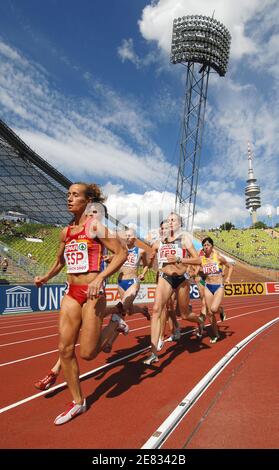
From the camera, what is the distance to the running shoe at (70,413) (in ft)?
10.3

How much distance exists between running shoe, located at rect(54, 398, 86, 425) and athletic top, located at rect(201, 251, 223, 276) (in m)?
5.42

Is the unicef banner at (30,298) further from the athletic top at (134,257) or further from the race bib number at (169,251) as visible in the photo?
the race bib number at (169,251)

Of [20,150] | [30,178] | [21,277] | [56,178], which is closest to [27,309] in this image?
[21,277]

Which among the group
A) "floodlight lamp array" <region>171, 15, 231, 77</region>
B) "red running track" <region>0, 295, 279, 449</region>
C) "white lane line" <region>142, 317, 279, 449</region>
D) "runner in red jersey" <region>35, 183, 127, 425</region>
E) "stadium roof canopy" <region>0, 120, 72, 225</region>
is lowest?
"red running track" <region>0, 295, 279, 449</region>

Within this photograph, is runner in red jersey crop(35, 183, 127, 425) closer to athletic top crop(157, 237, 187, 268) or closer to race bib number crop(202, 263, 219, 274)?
athletic top crop(157, 237, 187, 268)

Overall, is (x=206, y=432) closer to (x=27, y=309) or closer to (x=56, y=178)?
(x=27, y=309)

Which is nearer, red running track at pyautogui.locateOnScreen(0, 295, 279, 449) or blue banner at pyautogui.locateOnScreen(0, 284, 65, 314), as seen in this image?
red running track at pyautogui.locateOnScreen(0, 295, 279, 449)

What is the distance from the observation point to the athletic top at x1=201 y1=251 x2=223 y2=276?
26.9ft

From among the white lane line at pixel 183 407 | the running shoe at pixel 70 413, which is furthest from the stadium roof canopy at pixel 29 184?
the running shoe at pixel 70 413

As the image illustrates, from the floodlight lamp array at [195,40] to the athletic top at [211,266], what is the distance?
44.5m

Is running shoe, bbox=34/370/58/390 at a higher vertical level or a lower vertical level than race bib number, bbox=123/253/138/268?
lower

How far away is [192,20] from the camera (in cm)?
4509

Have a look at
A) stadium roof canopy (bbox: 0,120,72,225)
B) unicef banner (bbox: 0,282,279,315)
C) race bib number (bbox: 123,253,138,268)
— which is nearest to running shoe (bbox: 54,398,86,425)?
race bib number (bbox: 123,253,138,268)

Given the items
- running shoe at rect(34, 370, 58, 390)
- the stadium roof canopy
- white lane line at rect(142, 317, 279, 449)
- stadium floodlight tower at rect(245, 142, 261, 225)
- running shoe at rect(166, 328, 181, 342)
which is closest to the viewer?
white lane line at rect(142, 317, 279, 449)
